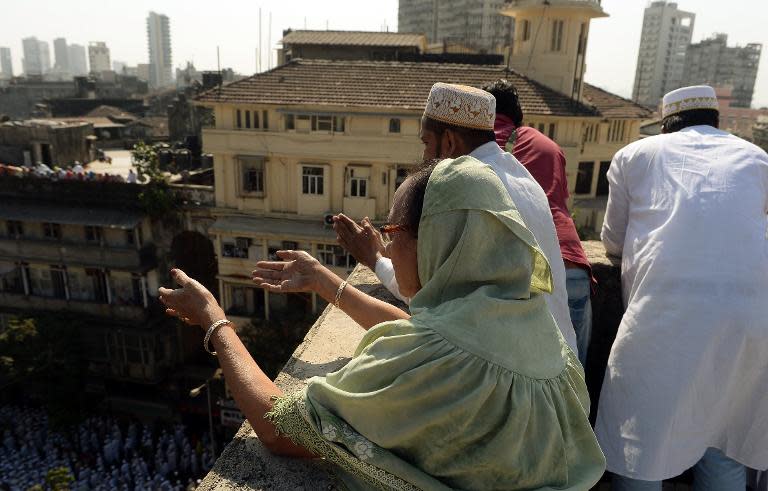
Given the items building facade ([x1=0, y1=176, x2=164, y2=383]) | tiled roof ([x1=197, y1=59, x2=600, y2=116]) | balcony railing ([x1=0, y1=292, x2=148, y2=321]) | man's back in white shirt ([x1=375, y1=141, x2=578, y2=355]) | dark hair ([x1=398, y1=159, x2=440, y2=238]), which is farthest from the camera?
balcony railing ([x1=0, y1=292, x2=148, y2=321])

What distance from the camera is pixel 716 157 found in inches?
108

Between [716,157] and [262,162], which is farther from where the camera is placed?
[262,162]

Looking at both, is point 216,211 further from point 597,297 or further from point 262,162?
point 597,297

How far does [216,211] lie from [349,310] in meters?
18.2

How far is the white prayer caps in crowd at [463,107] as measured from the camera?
2615 mm

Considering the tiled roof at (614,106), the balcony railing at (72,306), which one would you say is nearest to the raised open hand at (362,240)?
the balcony railing at (72,306)

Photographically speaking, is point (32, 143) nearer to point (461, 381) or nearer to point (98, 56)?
point (461, 381)

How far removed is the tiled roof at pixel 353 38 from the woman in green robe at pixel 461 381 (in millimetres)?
26975

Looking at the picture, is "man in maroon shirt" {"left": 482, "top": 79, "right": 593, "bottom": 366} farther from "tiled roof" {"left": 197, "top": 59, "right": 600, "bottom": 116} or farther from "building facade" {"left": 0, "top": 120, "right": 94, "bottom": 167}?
"building facade" {"left": 0, "top": 120, "right": 94, "bottom": 167}

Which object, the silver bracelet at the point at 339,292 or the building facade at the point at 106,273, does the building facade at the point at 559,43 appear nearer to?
the building facade at the point at 106,273

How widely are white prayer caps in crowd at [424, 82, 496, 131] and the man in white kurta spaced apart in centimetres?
96

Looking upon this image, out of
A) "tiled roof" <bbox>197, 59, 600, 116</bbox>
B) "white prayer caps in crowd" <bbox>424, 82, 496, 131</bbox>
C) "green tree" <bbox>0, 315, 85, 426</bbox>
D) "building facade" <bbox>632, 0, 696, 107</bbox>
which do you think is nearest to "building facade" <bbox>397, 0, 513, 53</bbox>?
"building facade" <bbox>632, 0, 696, 107</bbox>

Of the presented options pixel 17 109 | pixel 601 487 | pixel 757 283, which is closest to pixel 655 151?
pixel 757 283

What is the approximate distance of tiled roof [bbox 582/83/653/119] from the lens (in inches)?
901
